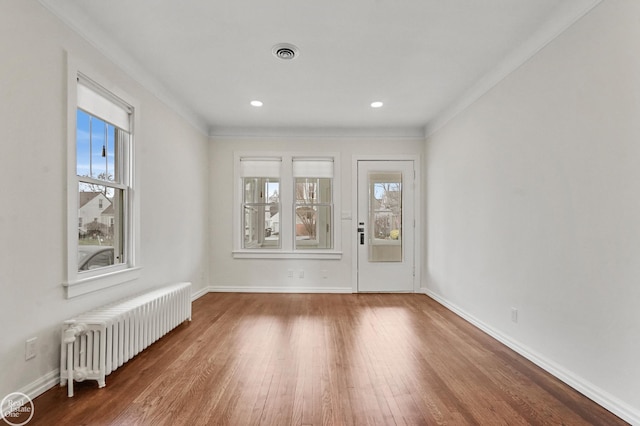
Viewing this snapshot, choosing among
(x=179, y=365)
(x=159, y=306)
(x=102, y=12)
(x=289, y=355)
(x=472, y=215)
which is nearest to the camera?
(x=102, y=12)

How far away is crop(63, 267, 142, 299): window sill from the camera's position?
2.37 metres

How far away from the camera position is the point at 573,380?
7.39ft

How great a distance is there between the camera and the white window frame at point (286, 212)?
5.28 meters

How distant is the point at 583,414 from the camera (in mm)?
1941

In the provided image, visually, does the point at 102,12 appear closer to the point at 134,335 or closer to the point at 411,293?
the point at 134,335

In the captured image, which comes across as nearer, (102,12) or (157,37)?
(102,12)

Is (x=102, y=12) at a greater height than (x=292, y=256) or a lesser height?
greater

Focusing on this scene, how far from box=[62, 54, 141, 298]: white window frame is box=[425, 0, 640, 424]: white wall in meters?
3.45

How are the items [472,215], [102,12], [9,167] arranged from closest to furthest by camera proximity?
[9,167] < [102,12] < [472,215]

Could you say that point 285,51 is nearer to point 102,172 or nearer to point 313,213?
point 102,172

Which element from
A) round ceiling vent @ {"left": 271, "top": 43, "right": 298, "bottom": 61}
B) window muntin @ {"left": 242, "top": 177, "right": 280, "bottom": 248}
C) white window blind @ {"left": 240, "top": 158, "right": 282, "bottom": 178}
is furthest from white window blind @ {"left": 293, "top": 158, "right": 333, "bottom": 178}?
round ceiling vent @ {"left": 271, "top": 43, "right": 298, "bottom": 61}

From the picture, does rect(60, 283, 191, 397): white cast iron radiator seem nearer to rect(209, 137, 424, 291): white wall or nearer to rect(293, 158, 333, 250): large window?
rect(209, 137, 424, 291): white wall

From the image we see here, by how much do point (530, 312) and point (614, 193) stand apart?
1.19 m

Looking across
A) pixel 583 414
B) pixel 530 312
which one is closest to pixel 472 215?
pixel 530 312
